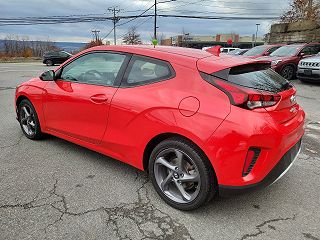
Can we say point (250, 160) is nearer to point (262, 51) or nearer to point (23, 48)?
point (262, 51)

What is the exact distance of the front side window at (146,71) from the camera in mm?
3037

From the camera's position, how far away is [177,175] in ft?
9.66

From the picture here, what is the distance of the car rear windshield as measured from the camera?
8.99 ft

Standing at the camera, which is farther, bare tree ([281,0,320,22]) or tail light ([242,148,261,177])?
bare tree ([281,0,320,22])

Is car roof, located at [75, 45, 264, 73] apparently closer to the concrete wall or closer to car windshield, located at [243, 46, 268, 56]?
car windshield, located at [243, 46, 268, 56]

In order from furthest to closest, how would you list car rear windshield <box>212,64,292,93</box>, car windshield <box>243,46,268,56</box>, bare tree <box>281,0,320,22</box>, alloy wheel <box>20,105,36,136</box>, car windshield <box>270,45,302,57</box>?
bare tree <box>281,0,320,22</box>
car windshield <box>243,46,268,56</box>
car windshield <box>270,45,302,57</box>
alloy wheel <box>20,105,36,136</box>
car rear windshield <box>212,64,292,93</box>

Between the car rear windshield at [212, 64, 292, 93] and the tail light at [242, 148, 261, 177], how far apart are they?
1.93 feet

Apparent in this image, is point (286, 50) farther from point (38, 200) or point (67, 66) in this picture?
point (38, 200)

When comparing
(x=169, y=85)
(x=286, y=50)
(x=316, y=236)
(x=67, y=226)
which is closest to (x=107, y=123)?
(x=169, y=85)

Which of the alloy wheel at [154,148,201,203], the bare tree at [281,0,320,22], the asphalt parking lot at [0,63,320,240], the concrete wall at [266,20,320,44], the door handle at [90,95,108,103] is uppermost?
the bare tree at [281,0,320,22]

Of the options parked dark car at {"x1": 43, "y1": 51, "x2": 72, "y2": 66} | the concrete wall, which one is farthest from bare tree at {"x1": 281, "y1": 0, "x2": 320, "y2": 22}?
parked dark car at {"x1": 43, "y1": 51, "x2": 72, "y2": 66}

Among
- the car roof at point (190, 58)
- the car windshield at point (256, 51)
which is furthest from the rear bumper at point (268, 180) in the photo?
the car windshield at point (256, 51)

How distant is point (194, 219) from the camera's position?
2.79 metres

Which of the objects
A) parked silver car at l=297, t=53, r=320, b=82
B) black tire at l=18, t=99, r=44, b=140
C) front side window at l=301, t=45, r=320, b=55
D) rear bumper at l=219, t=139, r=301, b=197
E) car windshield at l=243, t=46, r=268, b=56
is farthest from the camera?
car windshield at l=243, t=46, r=268, b=56
